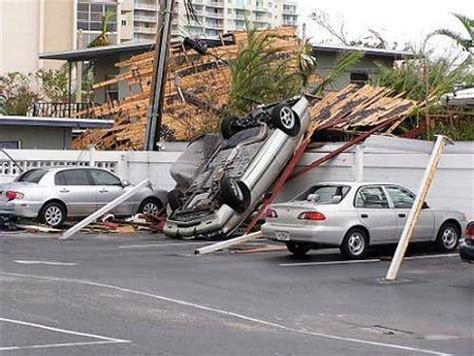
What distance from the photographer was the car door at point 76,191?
2328 centimetres

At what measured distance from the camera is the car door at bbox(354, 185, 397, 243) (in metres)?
17.7

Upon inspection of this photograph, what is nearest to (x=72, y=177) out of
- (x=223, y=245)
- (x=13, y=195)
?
(x=13, y=195)

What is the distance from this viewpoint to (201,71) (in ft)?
110

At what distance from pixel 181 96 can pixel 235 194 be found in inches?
437

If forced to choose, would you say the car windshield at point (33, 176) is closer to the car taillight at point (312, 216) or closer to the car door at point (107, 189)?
the car door at point (107, 189)

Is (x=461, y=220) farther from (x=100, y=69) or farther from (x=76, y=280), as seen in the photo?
(x=100, y=69)

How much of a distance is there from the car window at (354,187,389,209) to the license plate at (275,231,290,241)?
1.43 m

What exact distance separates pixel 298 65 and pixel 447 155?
8.88m

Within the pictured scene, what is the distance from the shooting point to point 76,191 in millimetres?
23484

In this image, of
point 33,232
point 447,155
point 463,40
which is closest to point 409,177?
point 447,155

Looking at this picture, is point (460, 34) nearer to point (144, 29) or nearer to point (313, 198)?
point (313, 198)

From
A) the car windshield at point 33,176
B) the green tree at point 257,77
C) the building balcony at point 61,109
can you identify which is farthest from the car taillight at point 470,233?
the building balcony at point 61,109

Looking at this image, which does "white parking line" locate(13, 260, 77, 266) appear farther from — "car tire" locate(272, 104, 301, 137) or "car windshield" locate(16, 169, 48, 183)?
"car tire" locate(272, 104, 301, 137)

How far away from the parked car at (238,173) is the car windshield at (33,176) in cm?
327
